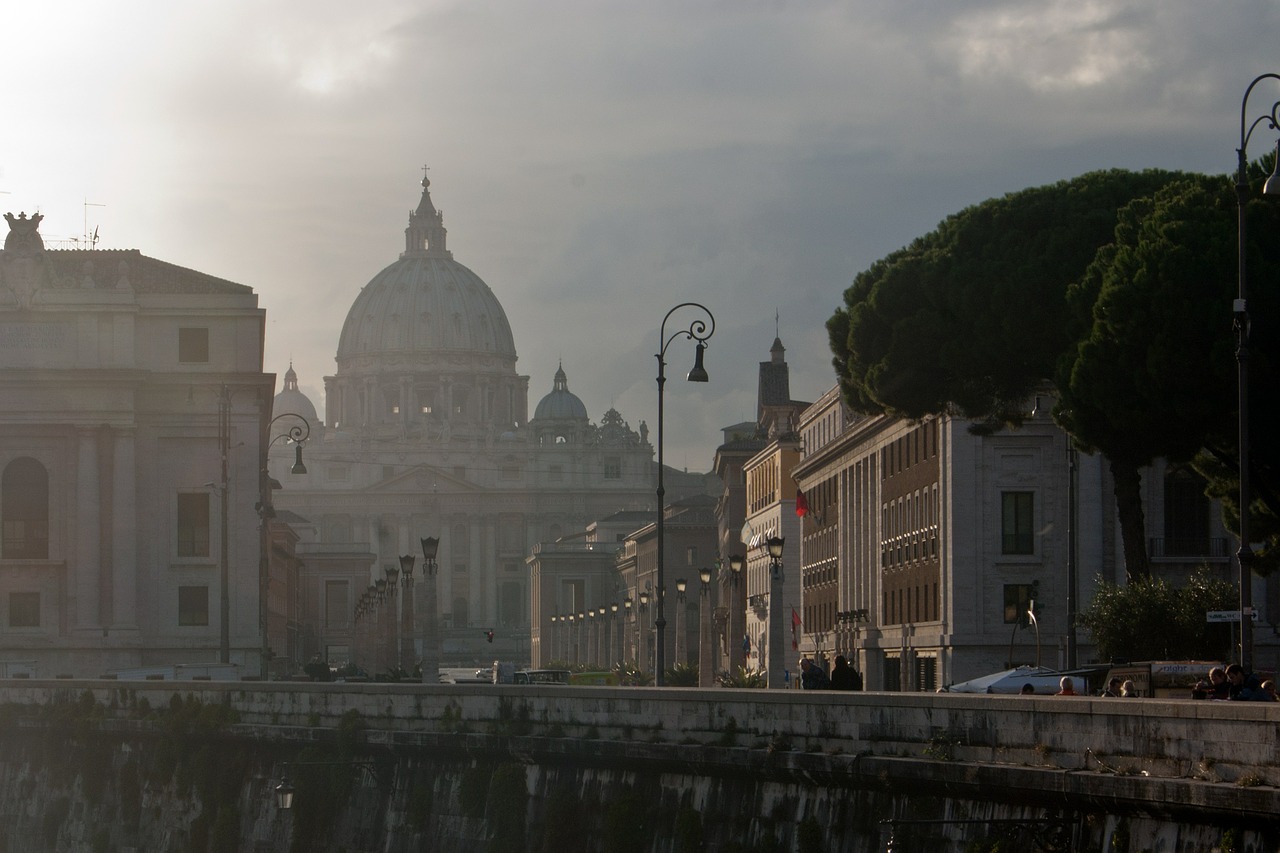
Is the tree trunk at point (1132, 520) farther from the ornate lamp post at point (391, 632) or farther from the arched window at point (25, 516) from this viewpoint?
the arched window at point (25, 516)

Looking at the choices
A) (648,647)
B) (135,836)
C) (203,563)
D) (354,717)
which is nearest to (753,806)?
(354,717)

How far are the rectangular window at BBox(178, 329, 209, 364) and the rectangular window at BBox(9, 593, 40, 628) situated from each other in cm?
846

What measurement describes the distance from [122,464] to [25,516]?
11.6ft

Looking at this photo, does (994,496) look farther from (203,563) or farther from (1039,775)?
(1039,775)

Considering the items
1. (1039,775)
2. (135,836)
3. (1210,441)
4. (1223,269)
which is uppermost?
(1223,269)

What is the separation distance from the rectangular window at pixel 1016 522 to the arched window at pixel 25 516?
30.9 m

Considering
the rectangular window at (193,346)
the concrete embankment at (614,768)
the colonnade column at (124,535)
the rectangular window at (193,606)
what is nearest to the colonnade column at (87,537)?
the colonnade column at (124,535)

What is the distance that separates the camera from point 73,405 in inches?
2788

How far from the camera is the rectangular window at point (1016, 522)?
55625 millimetres

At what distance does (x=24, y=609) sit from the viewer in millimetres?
70562

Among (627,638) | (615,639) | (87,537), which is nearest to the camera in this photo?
(87,537)

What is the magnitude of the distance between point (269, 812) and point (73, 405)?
38268mm

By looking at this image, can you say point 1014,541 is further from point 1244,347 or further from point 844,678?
point 1244,347

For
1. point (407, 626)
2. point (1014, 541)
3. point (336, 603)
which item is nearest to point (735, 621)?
point (407, 626)
